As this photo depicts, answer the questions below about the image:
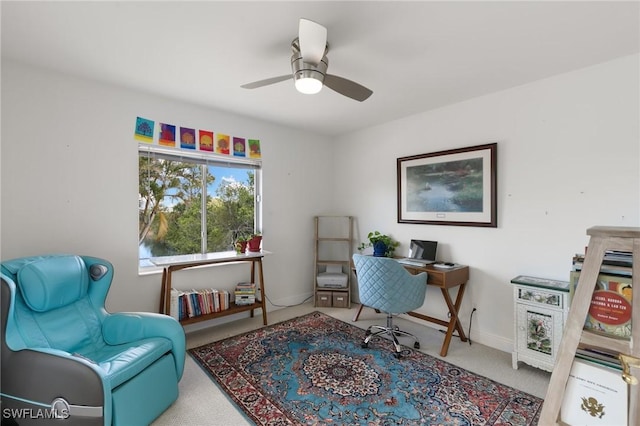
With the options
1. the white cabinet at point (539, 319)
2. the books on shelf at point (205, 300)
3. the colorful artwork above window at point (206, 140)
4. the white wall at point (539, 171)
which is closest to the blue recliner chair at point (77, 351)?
the books on shelf at point (205, 300)

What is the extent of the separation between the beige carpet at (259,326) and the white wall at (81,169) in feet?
1.85

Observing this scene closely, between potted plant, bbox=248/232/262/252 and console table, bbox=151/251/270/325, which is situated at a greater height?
potted plant, bbox=248/232/262/252

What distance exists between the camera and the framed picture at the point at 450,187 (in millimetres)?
2805

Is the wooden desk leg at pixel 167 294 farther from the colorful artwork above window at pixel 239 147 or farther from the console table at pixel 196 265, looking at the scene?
the colorful artwork above window at pixel 239 147

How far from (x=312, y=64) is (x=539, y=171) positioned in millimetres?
2156

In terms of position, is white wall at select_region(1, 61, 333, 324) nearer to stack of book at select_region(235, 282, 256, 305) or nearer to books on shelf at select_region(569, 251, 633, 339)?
stack of book at select_region(235, 282, 256, 305)

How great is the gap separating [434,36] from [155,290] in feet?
10.5

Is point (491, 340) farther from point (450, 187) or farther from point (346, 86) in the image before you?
point (346, 86)

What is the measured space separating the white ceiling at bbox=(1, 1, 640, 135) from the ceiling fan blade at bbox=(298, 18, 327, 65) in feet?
0.60

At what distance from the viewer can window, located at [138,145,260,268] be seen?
2.93 metres

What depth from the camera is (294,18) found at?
168 centimetres

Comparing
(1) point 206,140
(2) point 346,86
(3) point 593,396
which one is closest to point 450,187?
(2) point 346,86

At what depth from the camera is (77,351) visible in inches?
75.1

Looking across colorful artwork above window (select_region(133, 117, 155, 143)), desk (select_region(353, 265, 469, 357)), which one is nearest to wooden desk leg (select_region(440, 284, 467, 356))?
desk (select_region(353, 265, 469, 357))
